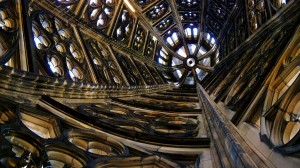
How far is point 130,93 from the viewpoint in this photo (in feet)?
58.4

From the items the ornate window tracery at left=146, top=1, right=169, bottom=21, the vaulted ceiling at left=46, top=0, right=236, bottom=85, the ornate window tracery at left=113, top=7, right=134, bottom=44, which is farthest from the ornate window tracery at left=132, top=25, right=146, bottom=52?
the ornate window tracery at left=146, top=1, right=169, bottom=21

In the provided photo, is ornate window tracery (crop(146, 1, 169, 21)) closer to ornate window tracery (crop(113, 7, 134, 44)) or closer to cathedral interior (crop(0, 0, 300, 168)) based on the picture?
cathedral interior (crop(0, 0, 300, 168))

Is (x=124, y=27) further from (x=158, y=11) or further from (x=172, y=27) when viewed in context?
(x=172, y=27)

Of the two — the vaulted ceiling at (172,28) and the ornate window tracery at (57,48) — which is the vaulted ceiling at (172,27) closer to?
the vaulted ceiling at (172,28)

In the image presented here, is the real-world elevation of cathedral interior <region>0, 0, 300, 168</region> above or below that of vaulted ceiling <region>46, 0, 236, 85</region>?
below

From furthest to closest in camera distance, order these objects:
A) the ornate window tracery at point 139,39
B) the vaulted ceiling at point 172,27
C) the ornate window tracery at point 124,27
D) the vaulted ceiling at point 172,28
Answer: the ornate window tracery at point 139,39 < the vaulted ceiling at point 172,28 < the ornate window tracery at point 124,27 < the vaulted ceiling at point 172,27

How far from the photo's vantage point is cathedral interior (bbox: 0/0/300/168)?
8.15 meters

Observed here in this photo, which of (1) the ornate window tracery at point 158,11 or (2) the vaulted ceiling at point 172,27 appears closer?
(2) the vaulted ceiling at point 172,27

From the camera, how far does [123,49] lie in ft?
71.4

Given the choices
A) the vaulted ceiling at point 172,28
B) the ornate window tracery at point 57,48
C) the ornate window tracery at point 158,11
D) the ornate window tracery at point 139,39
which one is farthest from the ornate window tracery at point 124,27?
the ornate window tracery at point 57,48

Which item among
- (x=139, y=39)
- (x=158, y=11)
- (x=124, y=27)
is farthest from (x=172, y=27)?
(x=124, y=27)

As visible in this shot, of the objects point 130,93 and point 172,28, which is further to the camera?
point 172,28

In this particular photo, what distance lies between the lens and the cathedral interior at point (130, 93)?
8148 mm

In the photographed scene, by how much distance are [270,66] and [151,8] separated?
1660 cm
